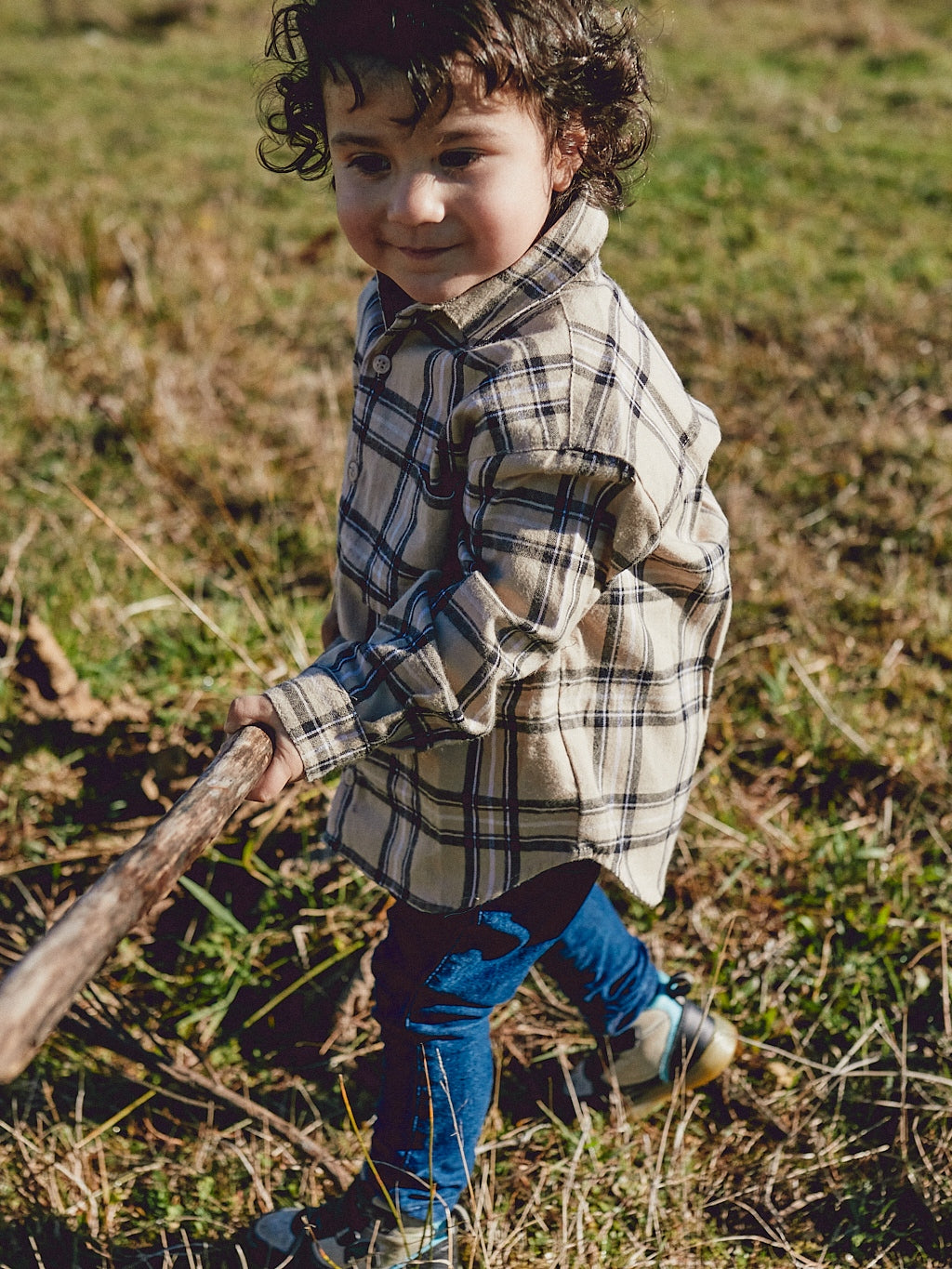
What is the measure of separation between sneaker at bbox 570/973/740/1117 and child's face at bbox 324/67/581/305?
1.30m

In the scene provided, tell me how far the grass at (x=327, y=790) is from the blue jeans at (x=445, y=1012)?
12 centimetres

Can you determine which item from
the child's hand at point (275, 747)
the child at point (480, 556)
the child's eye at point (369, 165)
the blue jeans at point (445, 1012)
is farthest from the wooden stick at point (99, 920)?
the child's eye at point (369, 165)

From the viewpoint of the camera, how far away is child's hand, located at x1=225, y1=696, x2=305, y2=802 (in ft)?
4.55

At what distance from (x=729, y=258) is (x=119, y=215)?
281cm

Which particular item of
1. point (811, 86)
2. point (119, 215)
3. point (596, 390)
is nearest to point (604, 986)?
point (596, 390)

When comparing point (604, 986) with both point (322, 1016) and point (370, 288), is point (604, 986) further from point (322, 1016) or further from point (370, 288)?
point (370, 288)

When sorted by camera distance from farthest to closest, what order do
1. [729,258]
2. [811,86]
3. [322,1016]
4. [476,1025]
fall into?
[811,86]
[729,258]
[322,1016]
[476,1025]

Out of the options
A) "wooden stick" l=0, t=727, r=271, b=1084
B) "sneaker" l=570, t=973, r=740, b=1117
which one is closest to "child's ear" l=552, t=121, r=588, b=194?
"wooden stick" l=0, t=727, r=271, b=1084

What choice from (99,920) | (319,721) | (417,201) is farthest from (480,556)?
(99,920)

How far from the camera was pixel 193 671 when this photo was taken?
2791mm

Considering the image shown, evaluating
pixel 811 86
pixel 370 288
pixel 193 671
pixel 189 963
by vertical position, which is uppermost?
pixel 811 86

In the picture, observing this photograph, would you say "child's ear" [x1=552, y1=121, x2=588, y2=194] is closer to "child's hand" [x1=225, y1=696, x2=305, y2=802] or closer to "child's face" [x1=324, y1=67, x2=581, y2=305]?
"child's face" [x1=324, y1=67, x2=581, y2=305]

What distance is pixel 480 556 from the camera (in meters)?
1.41

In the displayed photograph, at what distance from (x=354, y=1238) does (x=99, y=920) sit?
106cm
